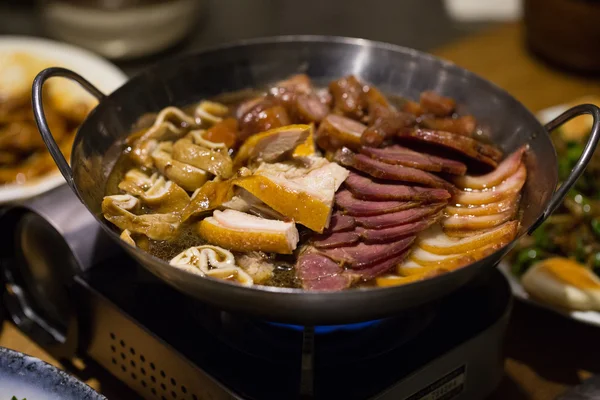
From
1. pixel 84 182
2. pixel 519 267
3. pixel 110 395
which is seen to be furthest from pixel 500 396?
pixel 84 182

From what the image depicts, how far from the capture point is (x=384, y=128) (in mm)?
1748

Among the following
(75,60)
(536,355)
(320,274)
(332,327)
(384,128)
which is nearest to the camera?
(320,274)

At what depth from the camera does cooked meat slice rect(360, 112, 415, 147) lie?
1.71 m

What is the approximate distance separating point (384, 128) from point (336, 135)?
A: 128mm

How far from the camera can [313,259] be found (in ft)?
4.78

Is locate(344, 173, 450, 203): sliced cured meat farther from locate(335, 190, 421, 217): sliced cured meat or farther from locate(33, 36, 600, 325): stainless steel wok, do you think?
locate(33, 36, 600, 325): stainless steel wok

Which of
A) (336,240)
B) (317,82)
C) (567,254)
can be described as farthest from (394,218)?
(567,254)

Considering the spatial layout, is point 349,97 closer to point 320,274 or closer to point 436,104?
point 436,104

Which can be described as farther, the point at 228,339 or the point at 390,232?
the point at 228,339

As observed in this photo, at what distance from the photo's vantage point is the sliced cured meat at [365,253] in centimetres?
145

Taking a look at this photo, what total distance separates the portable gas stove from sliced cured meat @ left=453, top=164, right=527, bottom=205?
26 cm

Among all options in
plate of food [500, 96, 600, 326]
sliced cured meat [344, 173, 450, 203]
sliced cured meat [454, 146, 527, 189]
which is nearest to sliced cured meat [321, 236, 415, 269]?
sliced cured meat [344, 173, 450, 203]

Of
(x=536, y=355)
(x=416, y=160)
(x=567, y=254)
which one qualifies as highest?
(x=416, y=160)

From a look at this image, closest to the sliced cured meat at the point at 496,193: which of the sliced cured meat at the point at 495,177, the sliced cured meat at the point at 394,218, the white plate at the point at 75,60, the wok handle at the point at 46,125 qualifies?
the sliced cured meat at the point at 495,177
